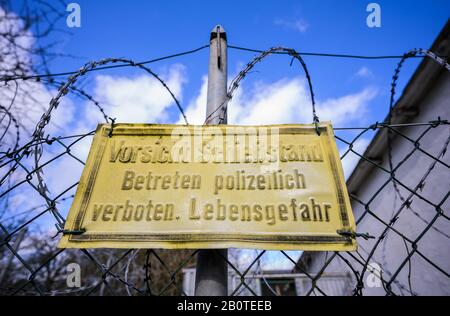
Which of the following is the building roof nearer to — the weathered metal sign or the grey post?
the grey post

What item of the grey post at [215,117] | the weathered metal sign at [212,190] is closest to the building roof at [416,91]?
the grey post at [215,117]

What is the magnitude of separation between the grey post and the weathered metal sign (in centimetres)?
9

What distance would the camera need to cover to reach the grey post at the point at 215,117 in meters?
0.96

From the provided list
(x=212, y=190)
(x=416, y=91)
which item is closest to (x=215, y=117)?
(x=212, y=190)

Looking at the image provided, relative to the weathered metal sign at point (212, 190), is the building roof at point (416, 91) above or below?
above

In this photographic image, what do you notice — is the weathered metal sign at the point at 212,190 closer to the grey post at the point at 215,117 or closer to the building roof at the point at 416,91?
the grey post at the point at 215,117

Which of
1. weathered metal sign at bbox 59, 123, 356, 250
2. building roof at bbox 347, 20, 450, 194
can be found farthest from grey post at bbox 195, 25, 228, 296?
building roof at bbox 347, 20, 450, 194

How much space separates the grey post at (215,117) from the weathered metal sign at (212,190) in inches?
3.4

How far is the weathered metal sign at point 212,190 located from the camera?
3.20ft

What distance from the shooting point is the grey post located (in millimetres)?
959

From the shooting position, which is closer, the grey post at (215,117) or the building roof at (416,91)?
the grey post at (215,117)

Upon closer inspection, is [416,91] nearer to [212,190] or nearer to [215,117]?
[215,117]

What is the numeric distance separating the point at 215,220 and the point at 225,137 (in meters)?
0.39
